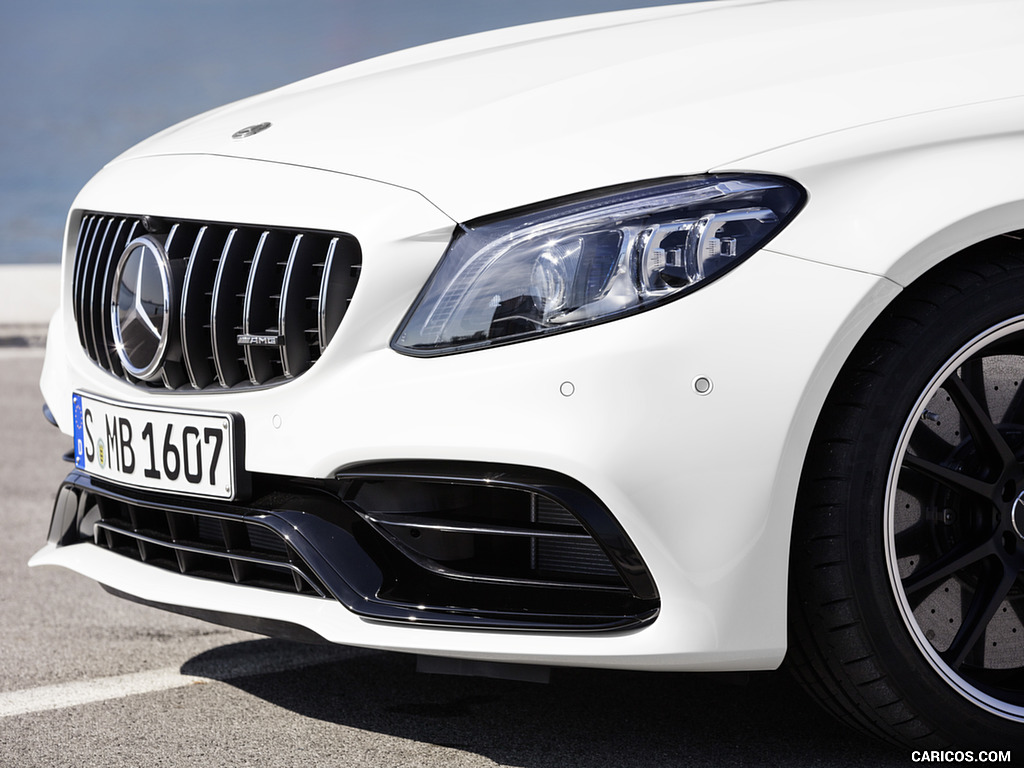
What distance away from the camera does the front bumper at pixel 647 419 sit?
2.08 m

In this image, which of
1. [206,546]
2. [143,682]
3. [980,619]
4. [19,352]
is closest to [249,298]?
[206,546]

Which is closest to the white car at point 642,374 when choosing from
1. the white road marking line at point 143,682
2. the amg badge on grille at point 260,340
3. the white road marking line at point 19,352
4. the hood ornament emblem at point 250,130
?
the amg badge on grille at point 260,340

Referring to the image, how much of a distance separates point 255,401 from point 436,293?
0.41 m

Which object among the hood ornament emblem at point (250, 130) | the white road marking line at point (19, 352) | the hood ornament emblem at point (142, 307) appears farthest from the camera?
the white road marking line at point (19, 352)

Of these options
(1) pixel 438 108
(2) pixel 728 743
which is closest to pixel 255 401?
(1) pixel 438 108

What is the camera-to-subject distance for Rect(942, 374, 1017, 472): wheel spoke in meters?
2.34

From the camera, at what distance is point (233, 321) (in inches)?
97.7

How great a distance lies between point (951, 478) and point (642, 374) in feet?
2.16

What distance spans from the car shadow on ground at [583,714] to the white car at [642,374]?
0.28 meters

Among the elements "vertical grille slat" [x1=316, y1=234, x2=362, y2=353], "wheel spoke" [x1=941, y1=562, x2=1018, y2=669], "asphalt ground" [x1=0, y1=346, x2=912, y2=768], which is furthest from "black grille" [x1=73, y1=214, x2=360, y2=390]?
"wheel spoke" [x1=941, y1=562, x2=1018, y2=669]

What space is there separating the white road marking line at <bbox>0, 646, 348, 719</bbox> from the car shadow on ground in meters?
0.04

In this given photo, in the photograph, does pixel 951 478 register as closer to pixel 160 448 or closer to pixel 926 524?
pixel 926 524

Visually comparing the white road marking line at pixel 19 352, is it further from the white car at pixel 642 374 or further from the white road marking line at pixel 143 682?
the white car at pixel 642 374

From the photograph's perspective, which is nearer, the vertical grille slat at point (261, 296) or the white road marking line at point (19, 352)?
the vertical grille slat at point (261, 296)
